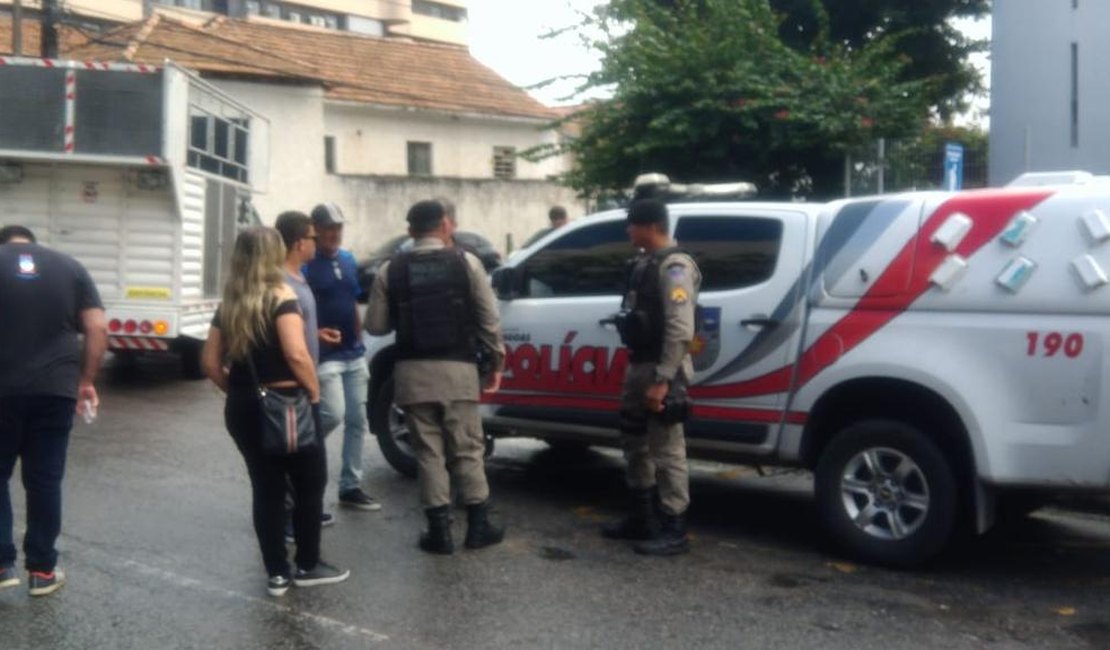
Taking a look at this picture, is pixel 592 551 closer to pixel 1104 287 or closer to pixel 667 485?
pixel 667 485

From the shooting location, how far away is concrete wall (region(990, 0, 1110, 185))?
62.7 feet

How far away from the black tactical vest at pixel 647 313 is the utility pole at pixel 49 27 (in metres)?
17.7

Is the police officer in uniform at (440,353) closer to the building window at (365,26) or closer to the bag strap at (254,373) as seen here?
the bag strap at (254,373)

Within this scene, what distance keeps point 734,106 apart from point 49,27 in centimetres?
1166

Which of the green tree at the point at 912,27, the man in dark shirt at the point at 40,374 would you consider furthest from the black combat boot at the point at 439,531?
the green tree at the point at 912,27

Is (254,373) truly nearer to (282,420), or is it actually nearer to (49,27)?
(282,420)

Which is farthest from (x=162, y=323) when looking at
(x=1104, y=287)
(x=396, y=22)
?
(x=396, y=22)

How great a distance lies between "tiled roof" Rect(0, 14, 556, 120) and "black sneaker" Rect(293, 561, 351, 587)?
27.5 meters

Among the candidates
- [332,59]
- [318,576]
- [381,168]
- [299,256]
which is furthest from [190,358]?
[332,59]

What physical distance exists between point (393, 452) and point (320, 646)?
377cm

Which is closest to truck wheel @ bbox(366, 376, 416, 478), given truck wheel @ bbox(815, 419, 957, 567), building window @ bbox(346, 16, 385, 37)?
truck wheel @ bbox(815, 419, 957, 567)

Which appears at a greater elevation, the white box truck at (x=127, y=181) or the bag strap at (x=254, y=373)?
the white box truck at (x=127, y=181)

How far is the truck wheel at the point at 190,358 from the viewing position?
15883 millimetres

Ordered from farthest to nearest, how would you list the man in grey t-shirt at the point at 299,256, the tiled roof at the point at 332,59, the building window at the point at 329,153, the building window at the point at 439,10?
the building window at the point at 439,10, the building window at the point at 329,153, the tiled roof at the point at 332,59, the man in grey t-shirt at the point at 299,256
